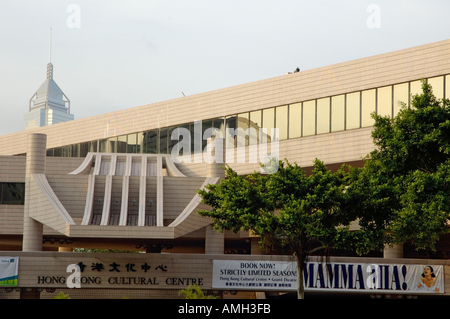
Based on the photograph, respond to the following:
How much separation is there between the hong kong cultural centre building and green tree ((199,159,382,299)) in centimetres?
280

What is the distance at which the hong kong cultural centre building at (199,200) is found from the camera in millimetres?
30656

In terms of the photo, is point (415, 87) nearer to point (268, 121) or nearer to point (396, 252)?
point (396, 252)

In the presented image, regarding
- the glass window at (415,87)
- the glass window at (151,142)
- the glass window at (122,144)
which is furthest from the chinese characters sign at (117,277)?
the glass window at (122,144)

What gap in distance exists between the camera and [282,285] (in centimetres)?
3069

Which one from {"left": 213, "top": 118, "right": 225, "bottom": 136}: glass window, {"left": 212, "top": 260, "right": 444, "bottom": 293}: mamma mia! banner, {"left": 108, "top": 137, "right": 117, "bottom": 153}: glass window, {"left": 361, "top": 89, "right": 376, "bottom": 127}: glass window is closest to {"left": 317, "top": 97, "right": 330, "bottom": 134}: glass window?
{"left": 361, "top": 89, "right": 376, "bottom": 127}: glass window

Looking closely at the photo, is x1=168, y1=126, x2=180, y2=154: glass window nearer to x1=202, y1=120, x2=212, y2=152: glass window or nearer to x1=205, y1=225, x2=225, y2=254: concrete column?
x1=202, y1=120, x2=212, y2=152: glass window

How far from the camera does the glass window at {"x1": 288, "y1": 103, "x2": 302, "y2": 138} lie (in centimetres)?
3981

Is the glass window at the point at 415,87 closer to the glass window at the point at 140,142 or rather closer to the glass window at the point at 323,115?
the glass window at the point at 323,115

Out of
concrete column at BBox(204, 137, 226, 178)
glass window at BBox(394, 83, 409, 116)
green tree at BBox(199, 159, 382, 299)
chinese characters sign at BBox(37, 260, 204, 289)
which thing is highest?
glass window at BBox(394, 83, 409, 116)

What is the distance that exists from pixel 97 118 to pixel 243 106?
48.8 feet

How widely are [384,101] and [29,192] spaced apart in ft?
68.6

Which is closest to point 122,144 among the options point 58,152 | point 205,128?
point 58,152

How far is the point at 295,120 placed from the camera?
131ft
